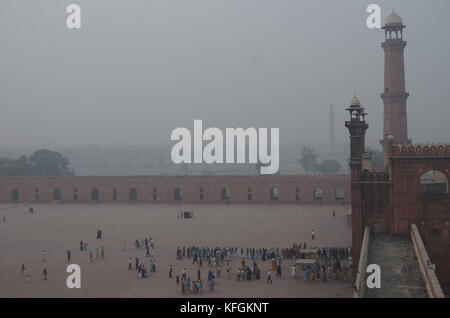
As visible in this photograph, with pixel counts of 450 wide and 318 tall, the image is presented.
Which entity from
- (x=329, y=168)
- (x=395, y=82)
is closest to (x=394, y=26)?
(x=395, y=82)

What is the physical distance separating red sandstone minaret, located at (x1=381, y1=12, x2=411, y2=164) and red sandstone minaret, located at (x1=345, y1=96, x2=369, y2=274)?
23.6 metres

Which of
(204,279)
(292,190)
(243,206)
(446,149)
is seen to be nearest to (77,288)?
(204,279)

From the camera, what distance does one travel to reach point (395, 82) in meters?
48.9

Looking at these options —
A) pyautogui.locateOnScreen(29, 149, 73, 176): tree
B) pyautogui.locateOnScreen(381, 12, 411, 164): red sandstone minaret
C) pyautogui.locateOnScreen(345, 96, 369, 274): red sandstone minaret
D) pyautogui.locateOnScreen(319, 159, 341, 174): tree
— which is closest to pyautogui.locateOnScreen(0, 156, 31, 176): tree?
pyautogui.locateOnScreen(29, 149, 73, 176): tree

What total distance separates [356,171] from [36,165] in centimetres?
7436

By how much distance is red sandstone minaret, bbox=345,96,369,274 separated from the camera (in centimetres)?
2602

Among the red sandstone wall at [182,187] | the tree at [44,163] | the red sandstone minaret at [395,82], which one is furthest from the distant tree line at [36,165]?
the red sandstone minaret at [395,82]

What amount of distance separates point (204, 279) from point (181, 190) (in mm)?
35382

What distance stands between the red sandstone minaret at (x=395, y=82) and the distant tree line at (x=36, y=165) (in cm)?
5920

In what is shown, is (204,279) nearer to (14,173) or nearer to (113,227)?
(113,227)

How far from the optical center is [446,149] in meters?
25.9

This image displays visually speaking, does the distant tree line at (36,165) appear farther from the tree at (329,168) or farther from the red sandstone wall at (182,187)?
the tree at (329,168)

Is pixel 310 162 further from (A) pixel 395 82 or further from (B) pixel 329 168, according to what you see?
(A) pixel 395 82
